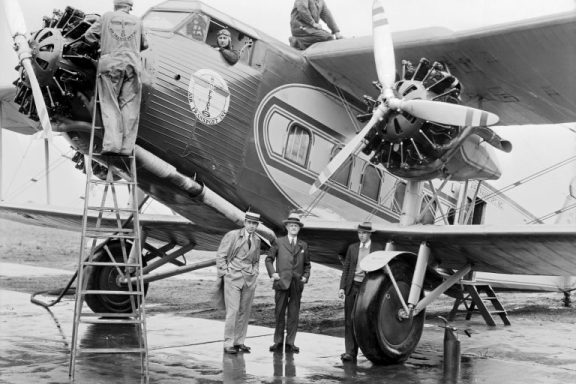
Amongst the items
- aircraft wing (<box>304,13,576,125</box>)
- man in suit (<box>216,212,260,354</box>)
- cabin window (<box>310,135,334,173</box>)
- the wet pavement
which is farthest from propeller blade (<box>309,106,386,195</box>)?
the wet pavement

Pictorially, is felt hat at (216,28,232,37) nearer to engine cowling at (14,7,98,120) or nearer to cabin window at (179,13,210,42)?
cabin window at (179,13,210,42)

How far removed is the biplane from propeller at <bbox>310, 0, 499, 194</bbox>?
0.06 feet

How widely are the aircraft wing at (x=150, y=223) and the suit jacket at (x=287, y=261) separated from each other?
5.12 feet

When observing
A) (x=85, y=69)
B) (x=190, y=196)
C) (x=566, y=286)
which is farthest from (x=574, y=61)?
(x=566, y=286)

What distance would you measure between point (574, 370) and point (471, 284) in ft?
13.5

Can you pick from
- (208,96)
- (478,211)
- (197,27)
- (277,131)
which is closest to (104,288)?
(277,131)

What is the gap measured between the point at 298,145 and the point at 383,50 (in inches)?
78.5

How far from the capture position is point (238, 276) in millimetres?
9523

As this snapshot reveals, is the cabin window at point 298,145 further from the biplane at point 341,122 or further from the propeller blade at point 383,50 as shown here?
the propeller blade at point 383,50

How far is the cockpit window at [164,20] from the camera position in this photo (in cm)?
998

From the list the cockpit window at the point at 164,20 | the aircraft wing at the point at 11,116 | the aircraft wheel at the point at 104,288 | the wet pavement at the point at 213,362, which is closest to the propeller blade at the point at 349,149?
the wet pavement at the point at 213,362

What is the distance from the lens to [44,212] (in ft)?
46.9

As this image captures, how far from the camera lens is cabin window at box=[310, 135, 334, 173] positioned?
1162 centimetres

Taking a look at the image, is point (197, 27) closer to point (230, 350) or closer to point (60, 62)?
point (60, 62)
